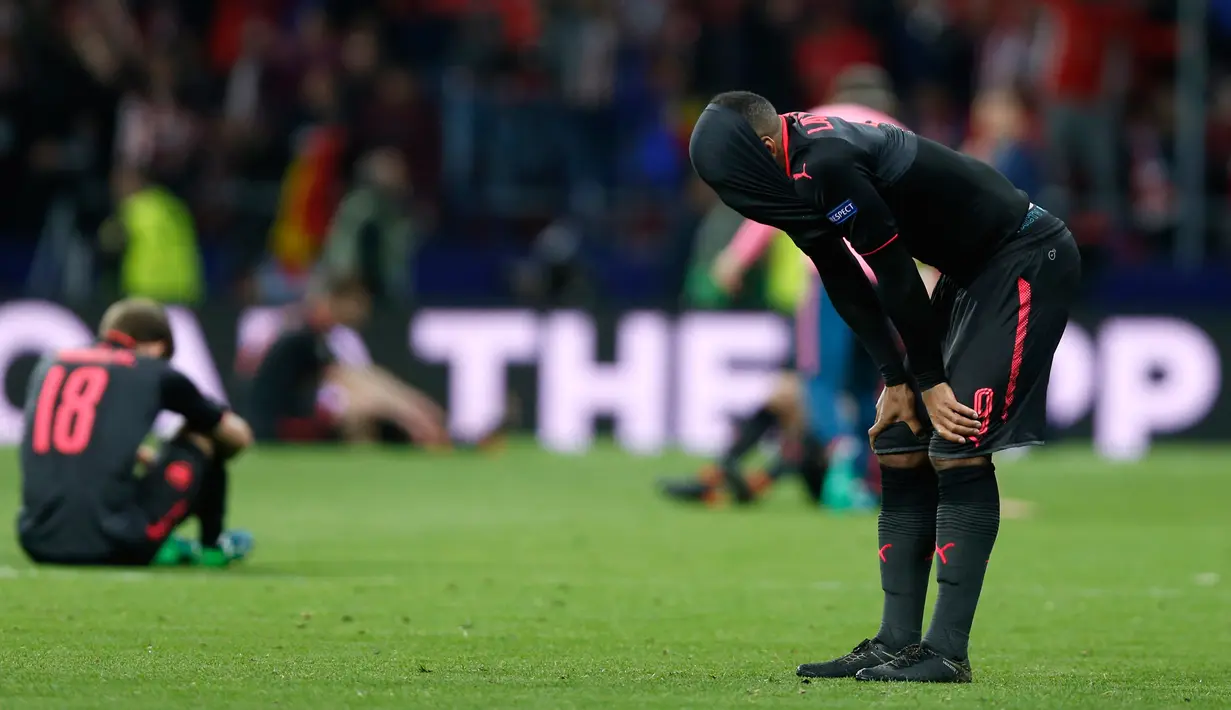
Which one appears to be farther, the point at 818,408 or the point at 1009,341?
the point at 818,408

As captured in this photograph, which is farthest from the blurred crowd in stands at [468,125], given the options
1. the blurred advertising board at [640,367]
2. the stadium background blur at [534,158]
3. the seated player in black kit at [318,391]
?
the seated player in black kit at [318,391]

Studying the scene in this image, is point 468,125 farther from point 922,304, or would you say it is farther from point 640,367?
point 922,304

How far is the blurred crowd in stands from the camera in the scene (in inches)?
754

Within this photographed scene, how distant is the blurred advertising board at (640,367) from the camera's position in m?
17.7

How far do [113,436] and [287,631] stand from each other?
1852 mm

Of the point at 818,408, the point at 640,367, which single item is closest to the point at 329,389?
the point at 640,367

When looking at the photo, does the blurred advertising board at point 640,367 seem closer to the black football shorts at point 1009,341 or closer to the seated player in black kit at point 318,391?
the seated player in black kit at point 318,391

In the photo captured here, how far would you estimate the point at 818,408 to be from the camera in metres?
12.3

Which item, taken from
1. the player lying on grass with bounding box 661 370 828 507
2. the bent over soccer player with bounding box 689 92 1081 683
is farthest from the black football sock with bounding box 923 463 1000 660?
the player lying on grass with bounding box 661 370 828 507

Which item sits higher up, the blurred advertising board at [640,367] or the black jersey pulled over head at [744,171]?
the black jersey pulled over head at [744,171]

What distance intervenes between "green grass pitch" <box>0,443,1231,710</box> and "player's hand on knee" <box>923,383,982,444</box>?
0.72 metres

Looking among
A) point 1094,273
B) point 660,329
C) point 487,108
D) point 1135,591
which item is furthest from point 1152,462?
point 1135,591

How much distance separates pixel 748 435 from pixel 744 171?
7.43 meters

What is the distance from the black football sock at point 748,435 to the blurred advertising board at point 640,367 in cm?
427
